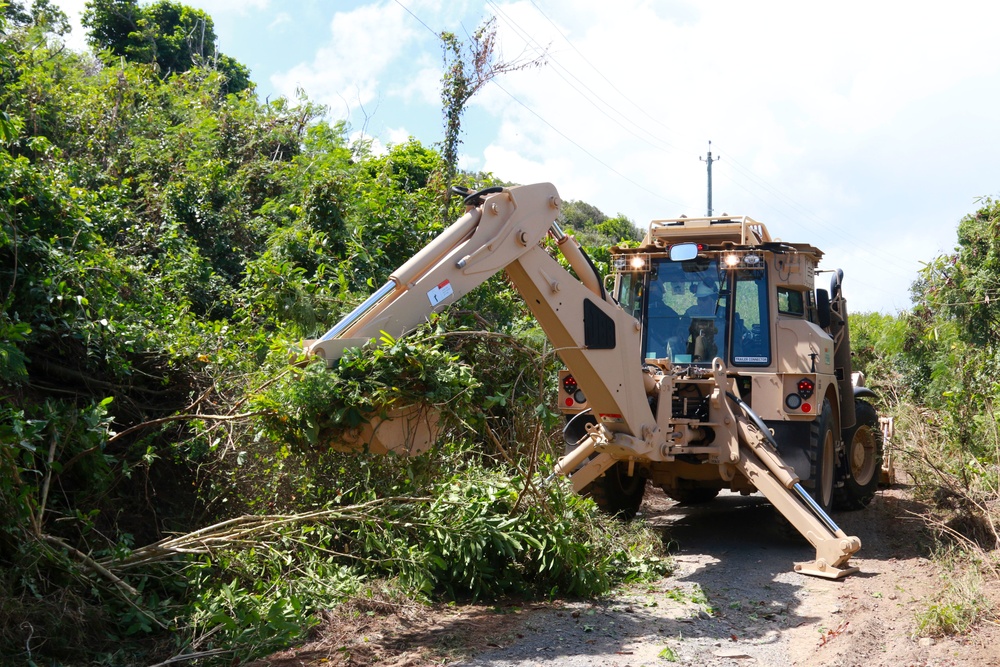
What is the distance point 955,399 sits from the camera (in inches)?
427

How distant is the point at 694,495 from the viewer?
11539 mm

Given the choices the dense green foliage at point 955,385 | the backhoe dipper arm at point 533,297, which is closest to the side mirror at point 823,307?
the dense green foliage at point 955,385

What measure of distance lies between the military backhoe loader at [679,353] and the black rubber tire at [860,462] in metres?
0.03

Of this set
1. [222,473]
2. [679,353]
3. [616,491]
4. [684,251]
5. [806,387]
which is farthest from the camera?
[616,491]

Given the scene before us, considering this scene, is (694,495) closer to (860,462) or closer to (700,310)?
(860,462)

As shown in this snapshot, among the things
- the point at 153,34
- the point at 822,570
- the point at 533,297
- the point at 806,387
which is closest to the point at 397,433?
the point at 533,297

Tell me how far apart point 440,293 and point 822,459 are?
192 inches

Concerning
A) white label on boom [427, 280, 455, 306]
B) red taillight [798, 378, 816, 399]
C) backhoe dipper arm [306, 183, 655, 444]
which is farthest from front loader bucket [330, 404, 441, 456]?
red taillight [798, 378, 816, 399]

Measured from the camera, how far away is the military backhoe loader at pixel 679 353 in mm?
5984

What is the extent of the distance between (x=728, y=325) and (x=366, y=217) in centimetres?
469

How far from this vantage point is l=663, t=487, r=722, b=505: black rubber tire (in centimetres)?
1123

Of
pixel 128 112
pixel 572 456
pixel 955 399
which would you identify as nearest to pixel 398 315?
pixel 572 456

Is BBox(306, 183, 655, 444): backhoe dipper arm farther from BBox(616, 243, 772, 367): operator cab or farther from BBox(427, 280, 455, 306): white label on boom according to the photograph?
BBox(616, 243, 772, 367): operator cab

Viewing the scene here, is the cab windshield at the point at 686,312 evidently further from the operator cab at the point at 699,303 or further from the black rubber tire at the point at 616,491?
the black rubber tire at the point at 616,491
